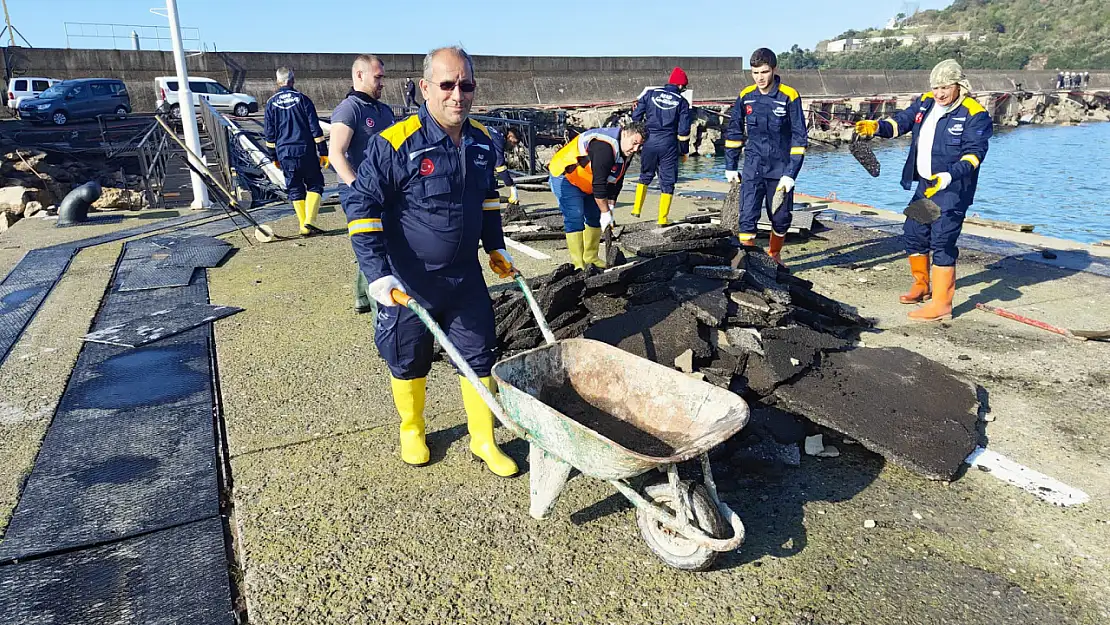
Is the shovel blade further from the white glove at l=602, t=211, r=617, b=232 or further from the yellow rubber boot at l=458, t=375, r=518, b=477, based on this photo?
the yellow rubber boot at l=458, t=375, r=518, b=477

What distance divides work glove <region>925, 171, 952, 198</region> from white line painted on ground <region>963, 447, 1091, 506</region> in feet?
8.90

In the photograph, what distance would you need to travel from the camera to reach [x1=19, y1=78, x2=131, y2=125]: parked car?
2091 cm

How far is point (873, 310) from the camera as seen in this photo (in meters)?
5.84

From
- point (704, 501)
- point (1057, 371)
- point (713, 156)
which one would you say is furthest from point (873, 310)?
point (713, 156)

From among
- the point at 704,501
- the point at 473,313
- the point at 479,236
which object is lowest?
the point at 704,501

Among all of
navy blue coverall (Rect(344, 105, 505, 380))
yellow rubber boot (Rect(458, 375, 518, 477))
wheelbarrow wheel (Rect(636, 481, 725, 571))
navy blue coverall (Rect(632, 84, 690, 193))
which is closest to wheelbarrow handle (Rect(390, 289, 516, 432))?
navy blue coverall (Rect(344, 105, 505, 380))

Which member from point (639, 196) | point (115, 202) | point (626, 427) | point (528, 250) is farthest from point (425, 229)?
point (115, 202)

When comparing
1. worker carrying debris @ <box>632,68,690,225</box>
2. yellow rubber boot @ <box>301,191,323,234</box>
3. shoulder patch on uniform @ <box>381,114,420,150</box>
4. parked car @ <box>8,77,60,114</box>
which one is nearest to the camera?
shoulder patch on uniform @ <box>381,114,420,150</box>

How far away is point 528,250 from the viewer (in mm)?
8016

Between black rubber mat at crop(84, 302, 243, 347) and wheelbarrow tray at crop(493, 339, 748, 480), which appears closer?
wheelbarrow tray at crop(493, 339, 748, 480)

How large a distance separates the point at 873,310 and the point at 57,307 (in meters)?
7.39

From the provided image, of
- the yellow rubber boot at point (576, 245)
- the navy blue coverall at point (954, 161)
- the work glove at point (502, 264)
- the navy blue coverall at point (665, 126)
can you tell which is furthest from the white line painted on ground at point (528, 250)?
the work glove at point (502, 264)

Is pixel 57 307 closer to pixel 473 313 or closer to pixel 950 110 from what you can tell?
pixel 473 313

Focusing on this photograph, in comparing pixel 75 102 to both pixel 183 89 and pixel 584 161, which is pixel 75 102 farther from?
pixel 584 161
